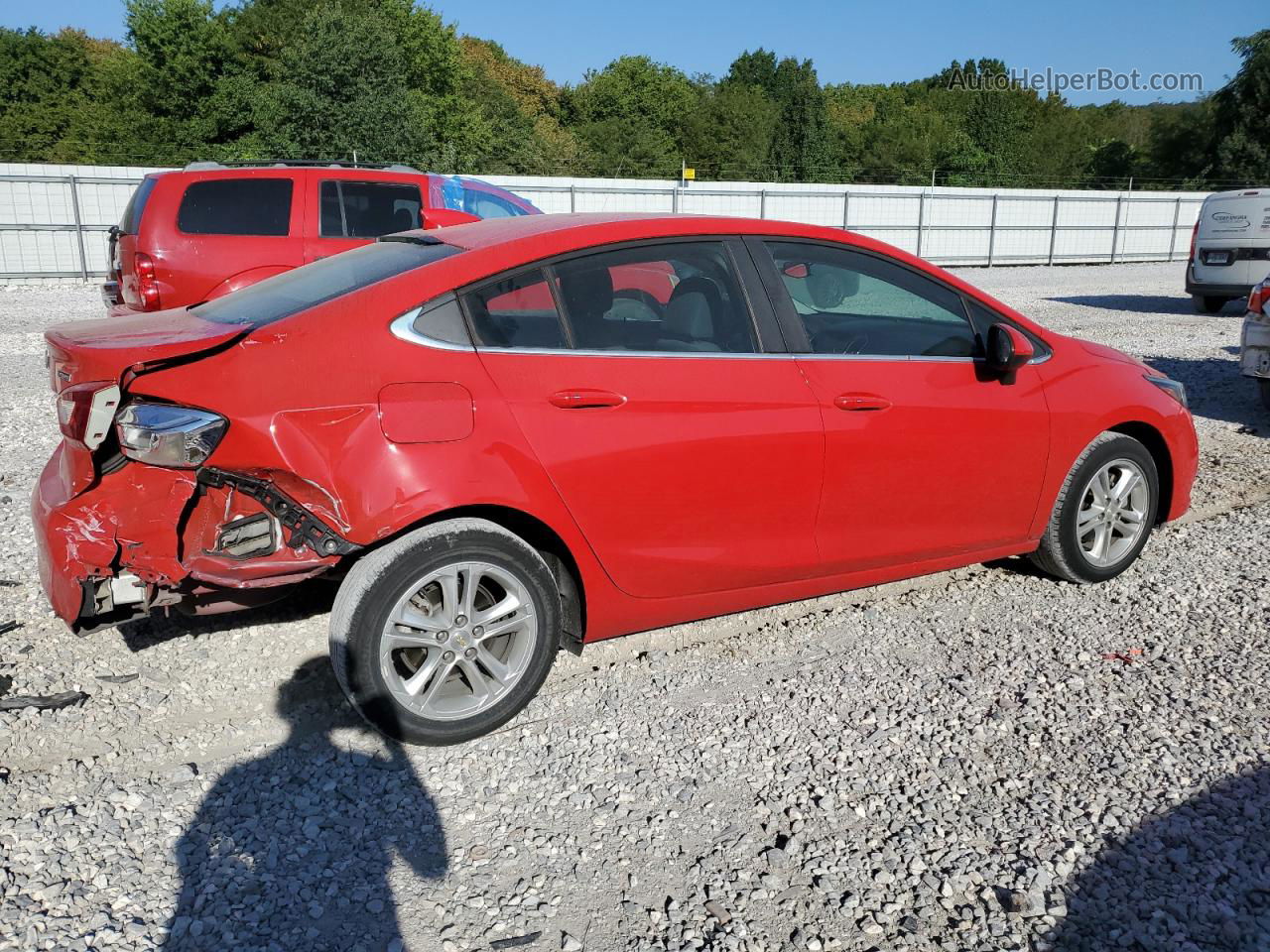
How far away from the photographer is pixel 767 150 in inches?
2547

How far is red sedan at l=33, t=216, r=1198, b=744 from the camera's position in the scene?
323cm

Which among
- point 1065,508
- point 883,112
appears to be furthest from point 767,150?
point 1065,508

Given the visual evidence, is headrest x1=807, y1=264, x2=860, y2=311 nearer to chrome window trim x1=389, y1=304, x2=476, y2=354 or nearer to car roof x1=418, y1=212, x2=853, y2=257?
car roof x1=418, y1=212, x2=853, y2=257

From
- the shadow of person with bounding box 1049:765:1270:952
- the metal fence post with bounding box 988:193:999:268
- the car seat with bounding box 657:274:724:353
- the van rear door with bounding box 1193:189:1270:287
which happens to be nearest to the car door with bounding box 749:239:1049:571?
the car seat with bounding box 657:274:724:353

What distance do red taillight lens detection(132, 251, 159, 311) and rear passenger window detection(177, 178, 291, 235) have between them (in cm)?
44

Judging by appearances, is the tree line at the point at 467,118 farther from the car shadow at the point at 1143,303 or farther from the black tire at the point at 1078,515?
the black tire at the point at 1078,515

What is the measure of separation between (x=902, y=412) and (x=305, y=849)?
257 cm

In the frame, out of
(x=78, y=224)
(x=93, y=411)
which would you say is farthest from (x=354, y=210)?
(x=78, y=224)

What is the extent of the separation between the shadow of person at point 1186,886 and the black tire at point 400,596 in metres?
1.80

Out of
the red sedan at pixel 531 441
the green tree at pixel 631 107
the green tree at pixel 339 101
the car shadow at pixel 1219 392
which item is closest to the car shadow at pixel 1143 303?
the car shadow at pixel 1219 392

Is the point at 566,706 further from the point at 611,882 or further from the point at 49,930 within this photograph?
the point at 49,930

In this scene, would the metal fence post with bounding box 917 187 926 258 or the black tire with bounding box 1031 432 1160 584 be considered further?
the metal fence post with bounding box 917 187 926 258

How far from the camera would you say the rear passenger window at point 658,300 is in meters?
3.65

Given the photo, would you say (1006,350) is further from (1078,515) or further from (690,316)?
(690,316)
